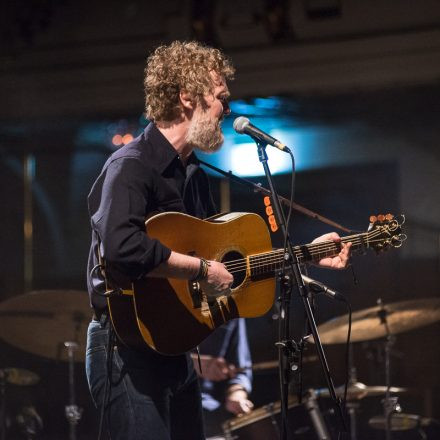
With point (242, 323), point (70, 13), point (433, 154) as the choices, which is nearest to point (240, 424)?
point (242, 323)

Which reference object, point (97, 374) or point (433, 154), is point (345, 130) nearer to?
point (433, 154)

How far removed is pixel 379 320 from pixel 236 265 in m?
1.87

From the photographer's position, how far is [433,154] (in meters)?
5.64

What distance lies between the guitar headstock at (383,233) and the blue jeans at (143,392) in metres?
0.96

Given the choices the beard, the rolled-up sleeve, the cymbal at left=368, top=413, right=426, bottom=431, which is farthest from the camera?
the cymbal at left=368, top=413, right=426, bottom=431

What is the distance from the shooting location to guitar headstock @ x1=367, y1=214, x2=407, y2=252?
312 centimetres

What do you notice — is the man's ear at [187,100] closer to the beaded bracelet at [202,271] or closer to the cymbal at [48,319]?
the beaded bracelet at [202,271]

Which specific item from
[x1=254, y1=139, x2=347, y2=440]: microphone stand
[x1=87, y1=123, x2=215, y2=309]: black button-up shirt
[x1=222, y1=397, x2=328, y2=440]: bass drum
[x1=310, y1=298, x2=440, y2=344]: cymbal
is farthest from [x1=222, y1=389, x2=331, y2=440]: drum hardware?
[x1=87, y1=123, x2=215, y2=309]: black button-up shirt

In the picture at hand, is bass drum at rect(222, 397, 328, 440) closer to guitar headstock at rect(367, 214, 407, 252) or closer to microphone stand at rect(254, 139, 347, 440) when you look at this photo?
guitar headstock at rect(367, 214, 407, 252)

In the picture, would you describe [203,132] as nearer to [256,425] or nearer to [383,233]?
[383,233]

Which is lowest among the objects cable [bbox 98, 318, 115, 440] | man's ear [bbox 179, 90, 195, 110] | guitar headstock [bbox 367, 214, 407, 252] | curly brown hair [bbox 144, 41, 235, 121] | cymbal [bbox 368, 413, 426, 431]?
cymbal [bbox 368, 413, 426, 431]

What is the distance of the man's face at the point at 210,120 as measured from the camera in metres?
2.78

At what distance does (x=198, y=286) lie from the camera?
2686 mm

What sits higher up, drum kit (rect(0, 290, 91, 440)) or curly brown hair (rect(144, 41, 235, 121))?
curly brown hair (rect(144, 41, 235, 121))
